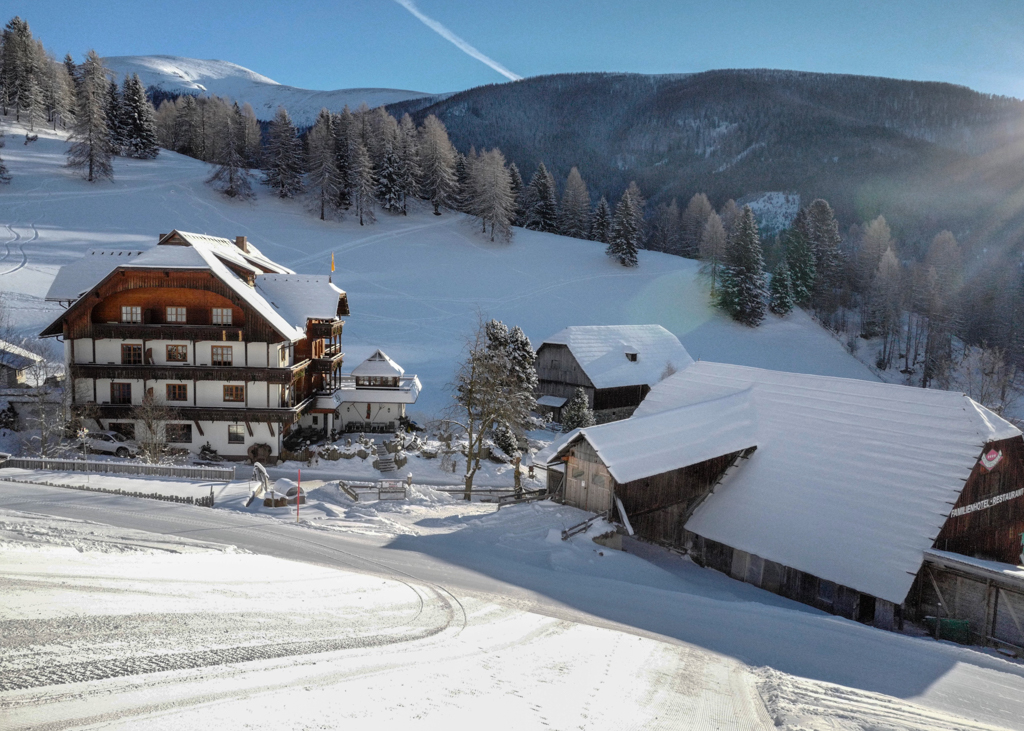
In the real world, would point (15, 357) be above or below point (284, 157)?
below

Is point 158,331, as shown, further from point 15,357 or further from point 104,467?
point 15,357

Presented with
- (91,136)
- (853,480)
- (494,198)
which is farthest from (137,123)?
(853,480)

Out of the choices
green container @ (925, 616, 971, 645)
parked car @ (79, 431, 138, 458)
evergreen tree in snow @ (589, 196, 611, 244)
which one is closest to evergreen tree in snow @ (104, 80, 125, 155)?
evergreen tree in snow @ (589, 196, 611, 244)

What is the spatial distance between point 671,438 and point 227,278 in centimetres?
2425

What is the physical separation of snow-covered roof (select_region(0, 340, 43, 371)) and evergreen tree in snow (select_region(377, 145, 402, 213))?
172 feet

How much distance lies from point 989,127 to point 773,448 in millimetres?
205381

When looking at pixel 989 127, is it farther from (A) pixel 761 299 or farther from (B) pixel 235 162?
(B) pixel 235 162

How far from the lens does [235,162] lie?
80.8 metres

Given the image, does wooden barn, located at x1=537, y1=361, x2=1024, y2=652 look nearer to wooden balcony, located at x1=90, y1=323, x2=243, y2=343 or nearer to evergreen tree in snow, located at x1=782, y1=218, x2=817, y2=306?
wooden balcony, located at x1=90, y1=323, x2=243, y2=343

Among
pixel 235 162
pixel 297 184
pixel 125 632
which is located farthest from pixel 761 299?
pixel 125 632

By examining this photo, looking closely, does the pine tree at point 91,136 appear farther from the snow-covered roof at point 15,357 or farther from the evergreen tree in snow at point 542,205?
the evergreen tree in snow at point 542,205

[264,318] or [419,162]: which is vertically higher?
[419,162]

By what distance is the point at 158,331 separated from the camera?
1271 inches

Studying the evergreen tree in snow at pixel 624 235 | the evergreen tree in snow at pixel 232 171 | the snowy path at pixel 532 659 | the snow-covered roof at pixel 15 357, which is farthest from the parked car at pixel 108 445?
the evergreen tree in snow at pixel 624 235
